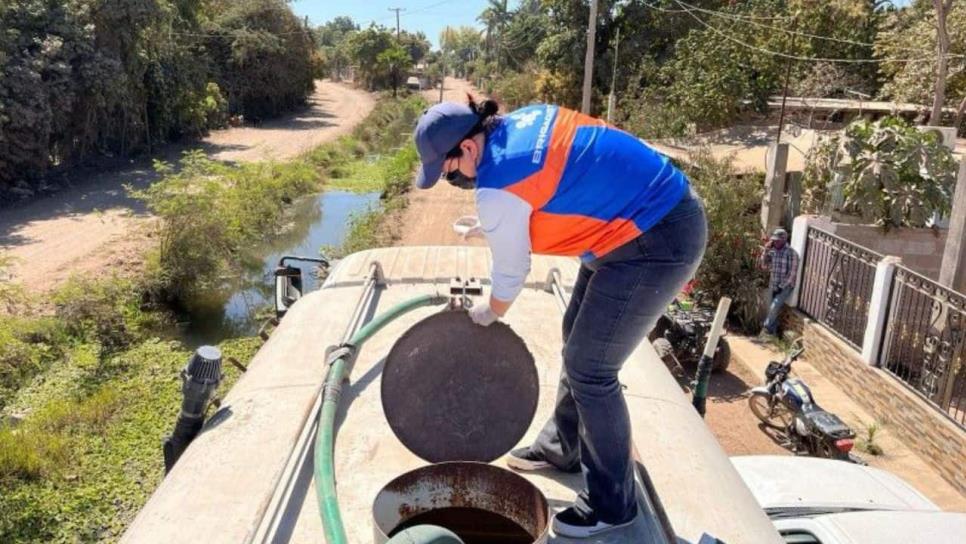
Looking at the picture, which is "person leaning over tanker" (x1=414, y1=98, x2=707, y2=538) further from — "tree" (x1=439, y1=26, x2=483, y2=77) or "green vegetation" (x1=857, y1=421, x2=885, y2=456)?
"tree" (x1=439, y1=26, x2=483, y2=77)

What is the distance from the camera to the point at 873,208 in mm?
9633

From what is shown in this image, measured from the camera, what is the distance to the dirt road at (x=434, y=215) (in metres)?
16.5

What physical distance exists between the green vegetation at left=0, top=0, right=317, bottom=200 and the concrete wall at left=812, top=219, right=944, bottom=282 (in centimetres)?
1569

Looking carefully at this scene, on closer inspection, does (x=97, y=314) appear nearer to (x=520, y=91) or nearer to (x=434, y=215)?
(x=434, y=215)

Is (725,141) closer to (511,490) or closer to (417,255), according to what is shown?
(417,255)

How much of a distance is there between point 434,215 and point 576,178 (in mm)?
16337

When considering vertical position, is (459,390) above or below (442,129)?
below

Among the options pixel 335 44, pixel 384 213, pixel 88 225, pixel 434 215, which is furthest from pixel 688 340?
pixel 335 44

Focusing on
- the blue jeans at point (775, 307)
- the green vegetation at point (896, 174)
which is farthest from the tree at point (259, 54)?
the green vegetation at point (896, 174)

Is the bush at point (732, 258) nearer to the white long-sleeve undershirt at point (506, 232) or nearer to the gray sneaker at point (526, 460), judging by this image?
the gray sneaker at point (526, 460)

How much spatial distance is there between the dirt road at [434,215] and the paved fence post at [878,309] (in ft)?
25.2

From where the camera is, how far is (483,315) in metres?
2.92

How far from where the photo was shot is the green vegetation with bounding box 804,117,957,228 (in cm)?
953

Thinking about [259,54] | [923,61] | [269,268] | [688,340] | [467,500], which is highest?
[259,54]
